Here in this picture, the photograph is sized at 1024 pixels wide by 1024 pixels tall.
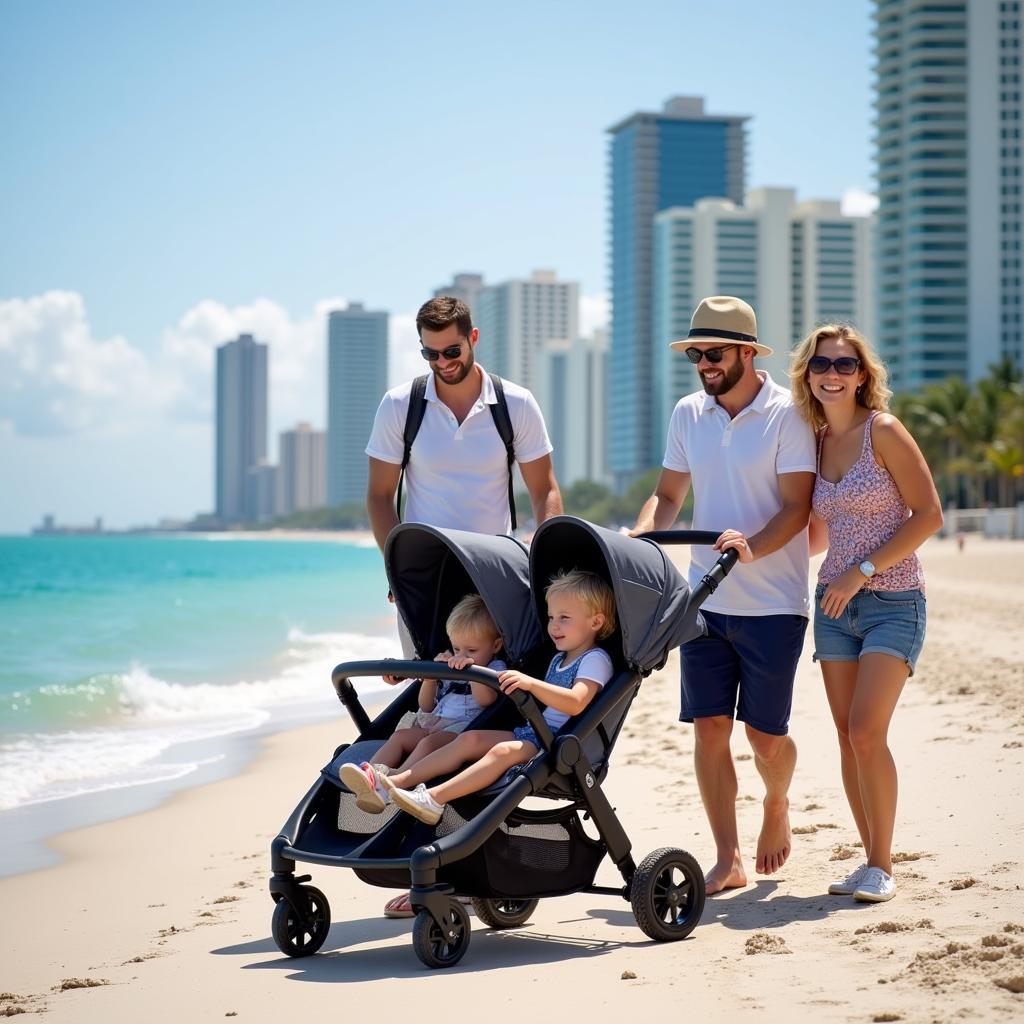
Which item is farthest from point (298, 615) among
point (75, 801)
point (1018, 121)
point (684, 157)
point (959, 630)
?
point (684, 157)

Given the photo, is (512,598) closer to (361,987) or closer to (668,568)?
(668,568)

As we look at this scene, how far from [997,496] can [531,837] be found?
70.5 m

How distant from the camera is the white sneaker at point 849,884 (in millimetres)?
4344

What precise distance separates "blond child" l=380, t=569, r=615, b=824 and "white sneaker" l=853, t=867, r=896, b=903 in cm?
100

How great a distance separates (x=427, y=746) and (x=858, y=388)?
5.87 ft

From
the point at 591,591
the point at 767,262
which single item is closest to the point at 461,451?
the point at 591,591

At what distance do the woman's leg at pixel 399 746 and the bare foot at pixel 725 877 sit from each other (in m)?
1.18

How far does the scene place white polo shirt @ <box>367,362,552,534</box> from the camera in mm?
4859

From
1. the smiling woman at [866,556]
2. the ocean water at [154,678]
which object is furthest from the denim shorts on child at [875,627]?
the ocean water at [154,678]

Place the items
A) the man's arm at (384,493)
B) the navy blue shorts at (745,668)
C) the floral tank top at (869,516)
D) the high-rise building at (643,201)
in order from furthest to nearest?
the high-rise building at (643,201)
the man's arm at (384,493)
the navy blue shorts at (745,668)
the floral tank top at (869,516)

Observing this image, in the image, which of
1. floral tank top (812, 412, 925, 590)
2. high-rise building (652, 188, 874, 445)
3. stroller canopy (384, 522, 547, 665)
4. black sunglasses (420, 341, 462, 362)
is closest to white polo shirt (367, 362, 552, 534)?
black sunglasses (420, 341, 462, 362)

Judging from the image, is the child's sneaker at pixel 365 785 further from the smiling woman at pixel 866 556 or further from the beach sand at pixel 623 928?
the smiling woman at pixel 866 556

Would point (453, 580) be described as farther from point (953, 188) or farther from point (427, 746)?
point (953, 188)

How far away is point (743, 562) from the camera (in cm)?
450
